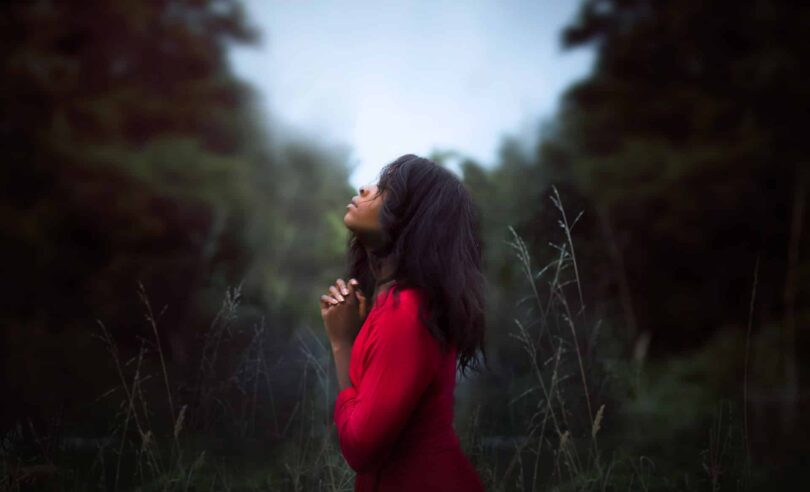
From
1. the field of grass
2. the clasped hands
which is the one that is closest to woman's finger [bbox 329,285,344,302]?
the clasped hands

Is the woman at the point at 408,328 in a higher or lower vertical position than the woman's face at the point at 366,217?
lower

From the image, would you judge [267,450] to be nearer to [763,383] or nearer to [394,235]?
[394,235]

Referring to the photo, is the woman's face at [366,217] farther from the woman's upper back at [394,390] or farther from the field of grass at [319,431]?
the field of grass at [319,431]

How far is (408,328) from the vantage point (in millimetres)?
1005

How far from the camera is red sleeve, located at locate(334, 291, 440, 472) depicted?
97 cm

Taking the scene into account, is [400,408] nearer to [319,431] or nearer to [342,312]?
[342,312]

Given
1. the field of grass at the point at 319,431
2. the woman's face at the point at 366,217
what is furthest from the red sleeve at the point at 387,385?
the field of grass at the point at 319,431

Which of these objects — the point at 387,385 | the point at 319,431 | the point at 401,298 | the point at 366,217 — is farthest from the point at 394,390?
the point at 319,431

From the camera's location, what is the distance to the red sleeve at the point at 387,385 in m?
0.97

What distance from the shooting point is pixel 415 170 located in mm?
1113

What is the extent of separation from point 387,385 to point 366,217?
251 millimetres

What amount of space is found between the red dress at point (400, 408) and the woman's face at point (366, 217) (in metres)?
0.09

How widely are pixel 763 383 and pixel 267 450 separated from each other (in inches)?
99.1

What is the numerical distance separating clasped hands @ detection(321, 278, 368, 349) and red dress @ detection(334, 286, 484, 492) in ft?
0.10
